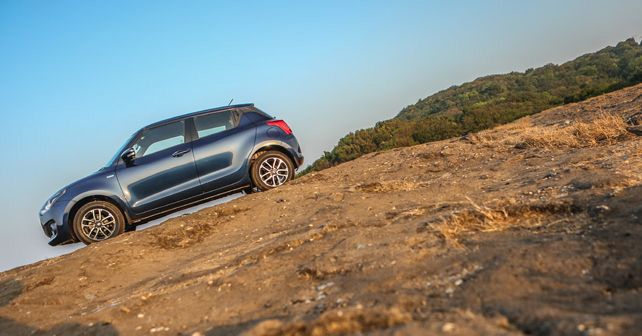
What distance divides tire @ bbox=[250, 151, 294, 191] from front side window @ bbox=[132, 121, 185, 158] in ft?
4.35

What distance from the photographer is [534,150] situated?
29.2 feet

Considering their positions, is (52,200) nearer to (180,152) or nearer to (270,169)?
(180,152)

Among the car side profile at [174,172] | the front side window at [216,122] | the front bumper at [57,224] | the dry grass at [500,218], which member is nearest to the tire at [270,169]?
the car side profile at [174,172]

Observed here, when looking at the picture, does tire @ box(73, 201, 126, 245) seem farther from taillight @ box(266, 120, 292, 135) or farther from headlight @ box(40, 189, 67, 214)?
taillight @ box(266, 120, 292, 135)

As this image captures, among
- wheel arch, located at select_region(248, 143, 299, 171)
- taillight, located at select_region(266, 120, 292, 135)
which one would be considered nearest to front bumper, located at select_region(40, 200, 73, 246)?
wheel arch, located at select_region(248, 143, 299, 171)

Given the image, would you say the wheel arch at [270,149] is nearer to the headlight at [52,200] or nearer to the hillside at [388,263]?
the hillside at [388,263]

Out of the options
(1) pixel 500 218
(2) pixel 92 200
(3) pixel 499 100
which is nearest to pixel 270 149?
(2) pixel 92 200

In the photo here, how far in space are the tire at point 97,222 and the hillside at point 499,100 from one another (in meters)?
16.3

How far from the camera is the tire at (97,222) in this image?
771 centimetres

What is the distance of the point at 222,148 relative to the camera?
27.7 feet

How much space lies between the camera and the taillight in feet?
29.5

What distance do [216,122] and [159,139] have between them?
102 cm

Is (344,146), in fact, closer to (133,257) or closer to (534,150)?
(534,150)

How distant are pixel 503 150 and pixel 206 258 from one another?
6.37 metres
